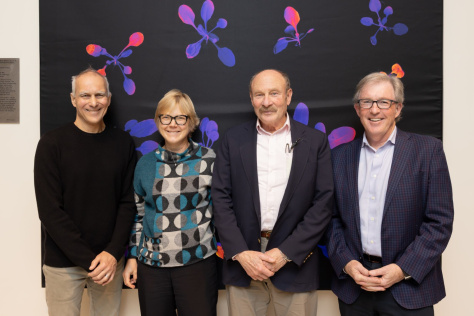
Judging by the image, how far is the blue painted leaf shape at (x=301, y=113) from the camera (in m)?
2.31

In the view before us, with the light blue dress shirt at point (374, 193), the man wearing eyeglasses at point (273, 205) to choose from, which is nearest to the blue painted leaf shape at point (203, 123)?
the man wearing eyeglasses at point (273, 205)

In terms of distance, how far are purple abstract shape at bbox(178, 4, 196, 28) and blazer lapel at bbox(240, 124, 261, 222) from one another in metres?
0.95

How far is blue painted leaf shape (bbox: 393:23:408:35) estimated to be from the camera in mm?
2260

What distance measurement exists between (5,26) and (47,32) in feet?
1.09

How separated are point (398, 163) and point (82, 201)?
177 cm

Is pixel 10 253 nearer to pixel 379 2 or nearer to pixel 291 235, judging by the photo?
pixel 291 235

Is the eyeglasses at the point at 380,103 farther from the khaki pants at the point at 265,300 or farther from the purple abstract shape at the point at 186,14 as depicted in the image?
the purple abstract shape at the point at 186,14

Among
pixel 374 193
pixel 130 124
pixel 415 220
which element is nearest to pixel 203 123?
pixel 130 124

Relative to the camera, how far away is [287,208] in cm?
187

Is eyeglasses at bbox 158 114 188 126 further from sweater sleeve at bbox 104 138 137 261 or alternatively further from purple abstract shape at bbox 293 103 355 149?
purple abstract shape at bbox 293 103 355 149

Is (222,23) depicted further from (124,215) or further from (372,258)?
(372,258)

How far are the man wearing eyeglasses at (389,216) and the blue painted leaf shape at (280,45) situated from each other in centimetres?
66

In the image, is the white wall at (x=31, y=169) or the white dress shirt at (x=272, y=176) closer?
the white dress shirt at (x=272, y=176)

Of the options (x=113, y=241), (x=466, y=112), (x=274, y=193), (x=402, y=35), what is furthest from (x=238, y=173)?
(x=466, y=112)
